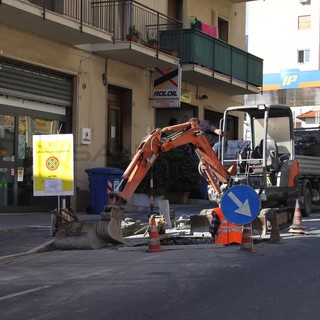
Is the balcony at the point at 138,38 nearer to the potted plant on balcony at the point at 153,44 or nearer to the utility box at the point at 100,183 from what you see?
the potted plant on balcony at the point at 153,44

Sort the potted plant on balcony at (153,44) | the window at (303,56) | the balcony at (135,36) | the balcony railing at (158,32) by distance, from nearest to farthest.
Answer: the balcony railing at (158,32)
the balcony at (135,36)
the potted plant on balcony at (153,44)
the window at (303,56)

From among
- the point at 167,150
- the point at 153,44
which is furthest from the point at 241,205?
the point at 153,44

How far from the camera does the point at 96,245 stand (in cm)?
1072

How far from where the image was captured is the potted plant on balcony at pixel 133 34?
17.2 m

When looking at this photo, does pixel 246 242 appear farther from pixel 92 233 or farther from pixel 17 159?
pixel 17 159

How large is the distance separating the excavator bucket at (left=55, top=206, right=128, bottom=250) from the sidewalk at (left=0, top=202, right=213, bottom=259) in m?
0.37

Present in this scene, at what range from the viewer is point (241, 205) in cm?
983

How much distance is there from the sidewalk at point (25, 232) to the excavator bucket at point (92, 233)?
369 mm

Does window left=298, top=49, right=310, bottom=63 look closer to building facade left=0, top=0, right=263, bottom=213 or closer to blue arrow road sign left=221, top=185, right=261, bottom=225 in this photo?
building facade left=0, top=0, right=263, bottom=213

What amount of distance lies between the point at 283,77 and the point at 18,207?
1337 inches

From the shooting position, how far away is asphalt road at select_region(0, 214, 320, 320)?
19.6 ft

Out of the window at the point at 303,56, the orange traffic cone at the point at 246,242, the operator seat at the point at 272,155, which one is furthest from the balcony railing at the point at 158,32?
the window at the point at 303,56

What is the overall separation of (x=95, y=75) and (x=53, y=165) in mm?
6552

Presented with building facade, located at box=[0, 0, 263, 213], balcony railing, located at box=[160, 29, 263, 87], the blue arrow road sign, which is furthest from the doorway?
the blue arrow road sign
